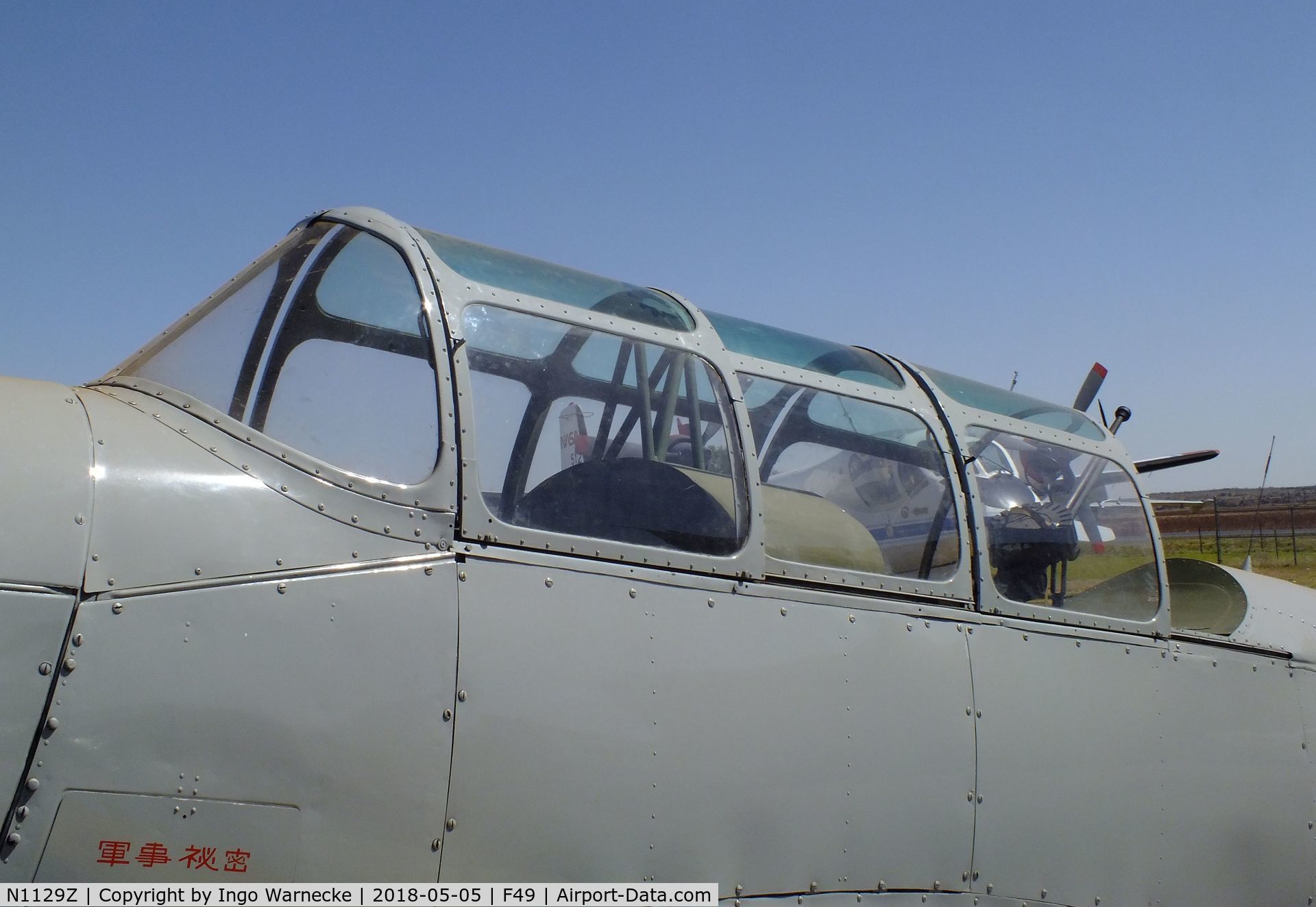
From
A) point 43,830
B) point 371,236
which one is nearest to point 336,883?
point 43,830

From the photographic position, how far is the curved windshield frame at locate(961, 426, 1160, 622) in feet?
13.9

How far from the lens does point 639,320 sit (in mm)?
3674

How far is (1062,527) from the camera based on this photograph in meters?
4.57

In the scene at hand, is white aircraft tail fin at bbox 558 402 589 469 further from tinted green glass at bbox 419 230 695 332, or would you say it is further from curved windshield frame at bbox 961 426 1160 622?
curved windshield frame at bbox 961 426 1160 622

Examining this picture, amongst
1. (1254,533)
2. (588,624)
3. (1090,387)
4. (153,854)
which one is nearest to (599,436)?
(588,624)

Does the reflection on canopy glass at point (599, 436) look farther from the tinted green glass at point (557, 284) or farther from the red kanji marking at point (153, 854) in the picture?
the red kanji marking at point (153, 854)

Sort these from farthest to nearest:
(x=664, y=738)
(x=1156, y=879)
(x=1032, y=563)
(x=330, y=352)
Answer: (x=1032, y=563), (x=1156, y=879), (x=330, y=352), (x=664, y=738)

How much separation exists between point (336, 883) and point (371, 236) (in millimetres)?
2065

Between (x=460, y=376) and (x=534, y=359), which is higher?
(x=534, y=359)

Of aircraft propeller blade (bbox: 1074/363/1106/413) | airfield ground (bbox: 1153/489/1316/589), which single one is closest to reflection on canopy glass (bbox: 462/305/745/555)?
aircraft propeller blade (bbox: 1074/363/1106/413)

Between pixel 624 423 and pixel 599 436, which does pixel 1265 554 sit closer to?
pixel 624 423

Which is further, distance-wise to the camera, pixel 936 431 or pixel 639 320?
Answer: pixel 936 431

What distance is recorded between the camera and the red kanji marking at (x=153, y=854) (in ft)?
7.72

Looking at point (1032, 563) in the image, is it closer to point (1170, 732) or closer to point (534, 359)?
point (1170, 732)
